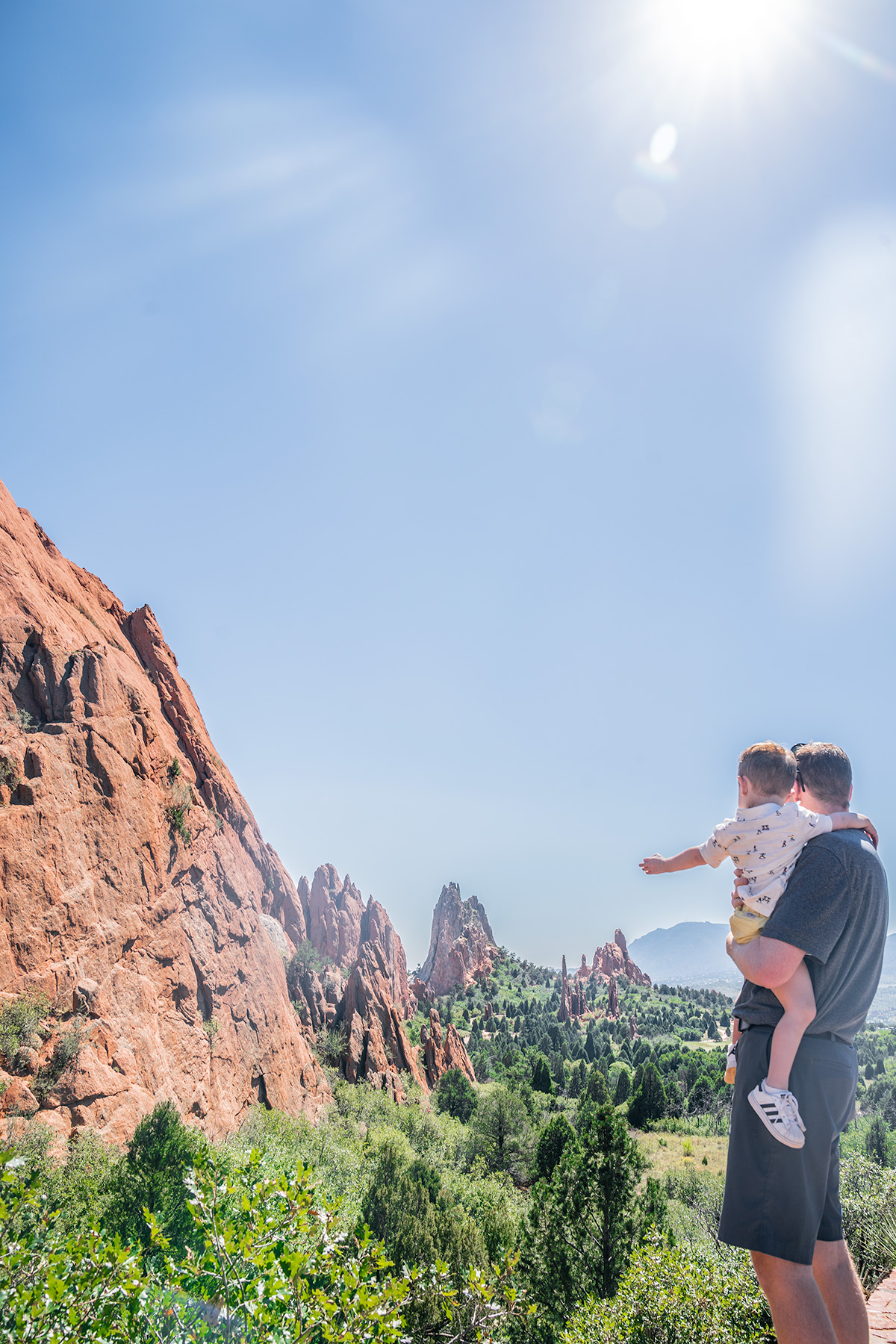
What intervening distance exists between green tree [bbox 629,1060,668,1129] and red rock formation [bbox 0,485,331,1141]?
1430 inches

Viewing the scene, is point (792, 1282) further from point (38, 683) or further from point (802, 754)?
point (38, 683)

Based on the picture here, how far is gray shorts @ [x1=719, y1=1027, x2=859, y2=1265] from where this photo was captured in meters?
2.73

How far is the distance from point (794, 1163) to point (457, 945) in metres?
138

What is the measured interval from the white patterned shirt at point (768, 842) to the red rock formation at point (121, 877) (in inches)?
935

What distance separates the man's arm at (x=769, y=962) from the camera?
2.89 m

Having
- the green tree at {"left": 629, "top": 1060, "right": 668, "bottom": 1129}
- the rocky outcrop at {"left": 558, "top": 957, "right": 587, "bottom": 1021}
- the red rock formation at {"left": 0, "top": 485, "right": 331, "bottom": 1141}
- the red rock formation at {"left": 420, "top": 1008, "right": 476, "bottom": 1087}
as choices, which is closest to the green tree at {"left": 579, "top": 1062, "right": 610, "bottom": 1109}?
the green tree at {"left": 629, "top": 1060, "right": 668, "bottom": 1129}

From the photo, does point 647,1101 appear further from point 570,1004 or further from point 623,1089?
Answer: point 570,1004

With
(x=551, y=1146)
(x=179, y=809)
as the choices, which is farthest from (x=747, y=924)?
(x=551, y=1146)

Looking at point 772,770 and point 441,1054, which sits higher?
point 772,770

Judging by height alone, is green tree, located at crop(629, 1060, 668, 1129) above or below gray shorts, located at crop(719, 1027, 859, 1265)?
below

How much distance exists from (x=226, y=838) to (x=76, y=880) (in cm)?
1255

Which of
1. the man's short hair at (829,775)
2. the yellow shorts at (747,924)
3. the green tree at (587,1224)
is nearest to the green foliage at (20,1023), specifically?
the green tree at (587,1224)

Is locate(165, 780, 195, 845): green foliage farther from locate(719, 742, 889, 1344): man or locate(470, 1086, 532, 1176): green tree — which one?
locate(719, 742, 889, 1344): man

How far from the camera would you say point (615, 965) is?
156750mm
